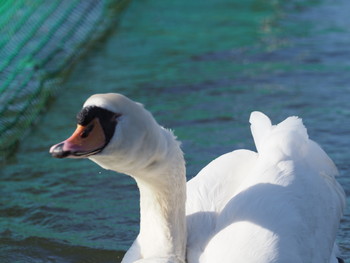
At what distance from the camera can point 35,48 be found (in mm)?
9172

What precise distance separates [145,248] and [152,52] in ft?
18.7

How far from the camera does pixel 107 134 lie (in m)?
3.83

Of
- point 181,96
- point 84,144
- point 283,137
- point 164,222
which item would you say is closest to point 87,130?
point 84,144

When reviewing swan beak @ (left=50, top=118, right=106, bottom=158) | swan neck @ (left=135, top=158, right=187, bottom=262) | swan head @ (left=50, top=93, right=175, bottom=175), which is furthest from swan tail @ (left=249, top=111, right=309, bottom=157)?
swan beak @ (left=50, top=118, right=106, bottom=158)

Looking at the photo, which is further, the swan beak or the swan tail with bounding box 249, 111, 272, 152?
the swan tail with bounding box 249, 111, 272, 152

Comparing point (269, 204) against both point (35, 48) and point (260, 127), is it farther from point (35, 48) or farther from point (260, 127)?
point (35, 48)

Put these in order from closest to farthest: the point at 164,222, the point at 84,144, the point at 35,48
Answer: the point at 84,144
the point at 164,222
the point at 35,48

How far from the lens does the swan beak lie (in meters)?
3.77

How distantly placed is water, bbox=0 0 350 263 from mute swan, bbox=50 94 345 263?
0.87m

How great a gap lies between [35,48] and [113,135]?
552 cm

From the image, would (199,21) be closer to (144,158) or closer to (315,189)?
(315,189)

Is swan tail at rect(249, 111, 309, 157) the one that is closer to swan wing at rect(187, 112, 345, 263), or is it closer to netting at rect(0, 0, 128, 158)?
swan wing at rect(187, 112, 345, 263)

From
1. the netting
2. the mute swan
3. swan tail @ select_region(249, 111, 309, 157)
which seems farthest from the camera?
the netting

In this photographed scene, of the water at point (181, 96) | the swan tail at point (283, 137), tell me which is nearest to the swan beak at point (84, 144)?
the swan tail at point (283, 137)
